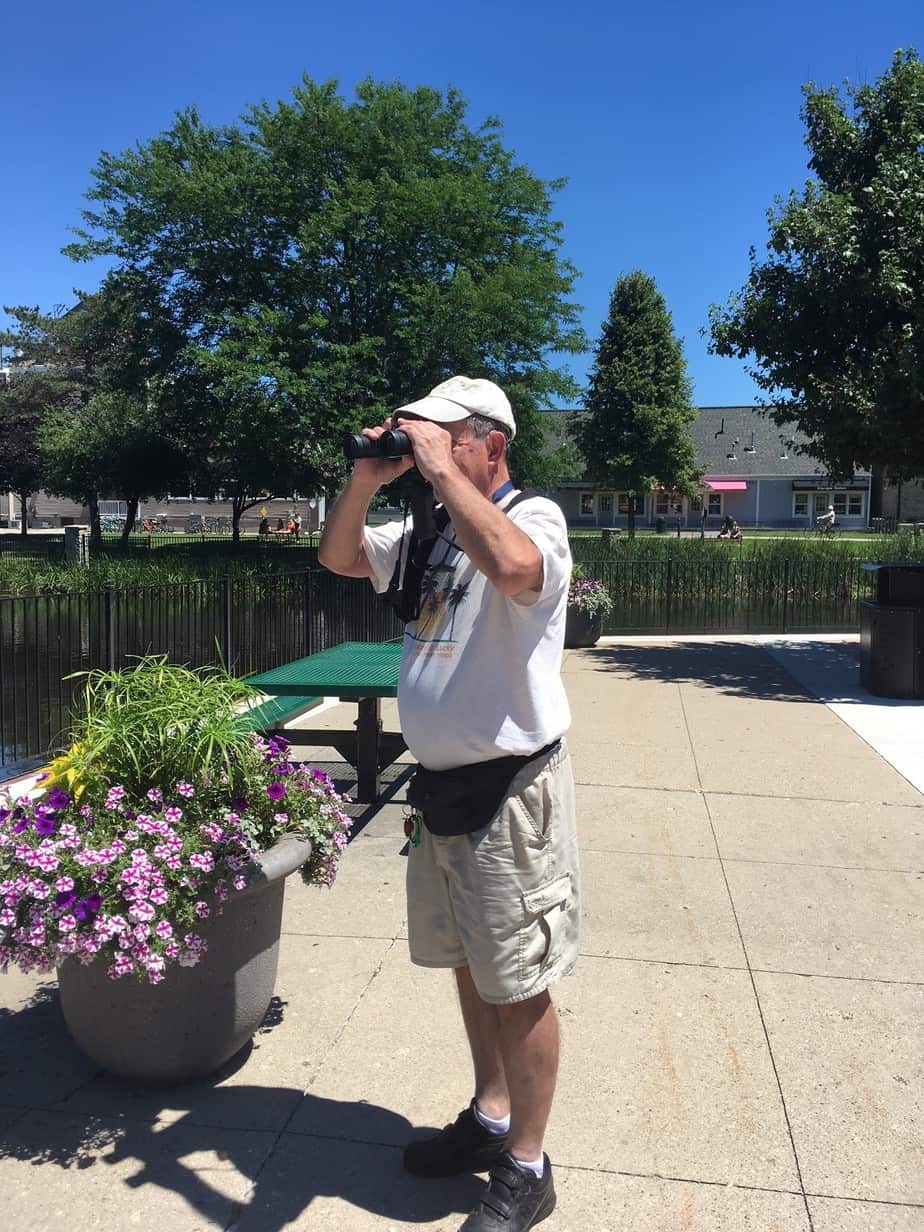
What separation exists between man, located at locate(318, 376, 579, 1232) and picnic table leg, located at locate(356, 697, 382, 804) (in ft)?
9.71

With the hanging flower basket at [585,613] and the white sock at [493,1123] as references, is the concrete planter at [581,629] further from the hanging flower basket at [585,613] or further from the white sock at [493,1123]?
the white sock at [493,1123]

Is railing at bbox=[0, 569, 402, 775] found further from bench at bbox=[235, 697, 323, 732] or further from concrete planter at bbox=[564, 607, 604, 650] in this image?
concrete planter at bbox=[564, 607, 604, 650]

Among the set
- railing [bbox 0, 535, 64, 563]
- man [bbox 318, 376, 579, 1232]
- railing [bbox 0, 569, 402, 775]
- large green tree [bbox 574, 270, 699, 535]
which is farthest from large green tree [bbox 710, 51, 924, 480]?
large green tree [bbox 574, 270, 699, 535]

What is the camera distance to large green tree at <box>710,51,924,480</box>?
9555 mm

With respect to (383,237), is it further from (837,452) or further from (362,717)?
(362,717)

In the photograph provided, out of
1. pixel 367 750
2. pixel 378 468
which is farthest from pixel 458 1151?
pixel 367 750

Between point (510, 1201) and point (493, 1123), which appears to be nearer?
point (510, 1201)

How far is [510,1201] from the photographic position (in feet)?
7.46

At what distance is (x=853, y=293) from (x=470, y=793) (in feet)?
30.5

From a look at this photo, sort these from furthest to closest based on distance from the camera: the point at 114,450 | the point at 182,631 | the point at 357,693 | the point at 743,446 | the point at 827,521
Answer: the point at 743,446 < the point at 827,521 < the point at 114,450 < the point at 182,631 < the point at 357,693

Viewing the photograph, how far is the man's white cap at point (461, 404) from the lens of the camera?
227 centimetres

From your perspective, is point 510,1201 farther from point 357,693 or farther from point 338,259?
point 338,259

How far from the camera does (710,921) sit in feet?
13.5

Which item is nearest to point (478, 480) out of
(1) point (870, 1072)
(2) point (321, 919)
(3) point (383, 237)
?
(1) point (870, 1072)
